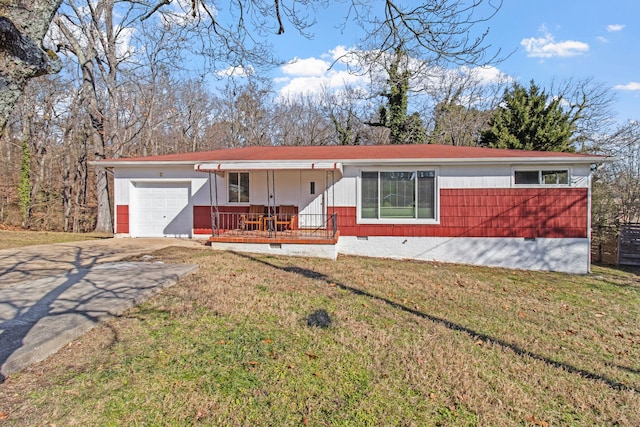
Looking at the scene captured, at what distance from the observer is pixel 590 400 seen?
2.98 metres

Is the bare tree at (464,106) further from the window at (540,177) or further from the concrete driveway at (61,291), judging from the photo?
the concrete driveway at (61,291)

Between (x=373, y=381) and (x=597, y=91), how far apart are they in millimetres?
25278

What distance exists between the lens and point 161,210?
1134cm

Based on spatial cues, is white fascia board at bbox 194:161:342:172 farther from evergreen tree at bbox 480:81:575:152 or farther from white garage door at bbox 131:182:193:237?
evergreen tree at bbox 480:81:575:152

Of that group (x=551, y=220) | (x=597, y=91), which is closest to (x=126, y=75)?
(x=551, y=220)

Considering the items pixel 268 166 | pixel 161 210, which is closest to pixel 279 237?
pixel 268 166

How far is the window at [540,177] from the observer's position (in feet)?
32.9

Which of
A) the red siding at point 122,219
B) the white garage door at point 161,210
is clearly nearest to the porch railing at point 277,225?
the white garage door at point 161,210

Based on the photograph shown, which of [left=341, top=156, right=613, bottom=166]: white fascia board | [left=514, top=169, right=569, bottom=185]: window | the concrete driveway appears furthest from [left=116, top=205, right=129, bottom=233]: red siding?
[left=514, top=169, right=569, bottom=185]: window

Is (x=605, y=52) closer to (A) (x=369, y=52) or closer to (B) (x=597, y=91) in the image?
(B) (x=597, y=91)

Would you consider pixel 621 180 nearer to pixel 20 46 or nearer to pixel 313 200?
pixel 313 200

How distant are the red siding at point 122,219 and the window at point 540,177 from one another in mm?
12014

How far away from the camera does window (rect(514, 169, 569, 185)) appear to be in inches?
394

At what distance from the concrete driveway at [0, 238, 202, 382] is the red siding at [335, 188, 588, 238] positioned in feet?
19.7
